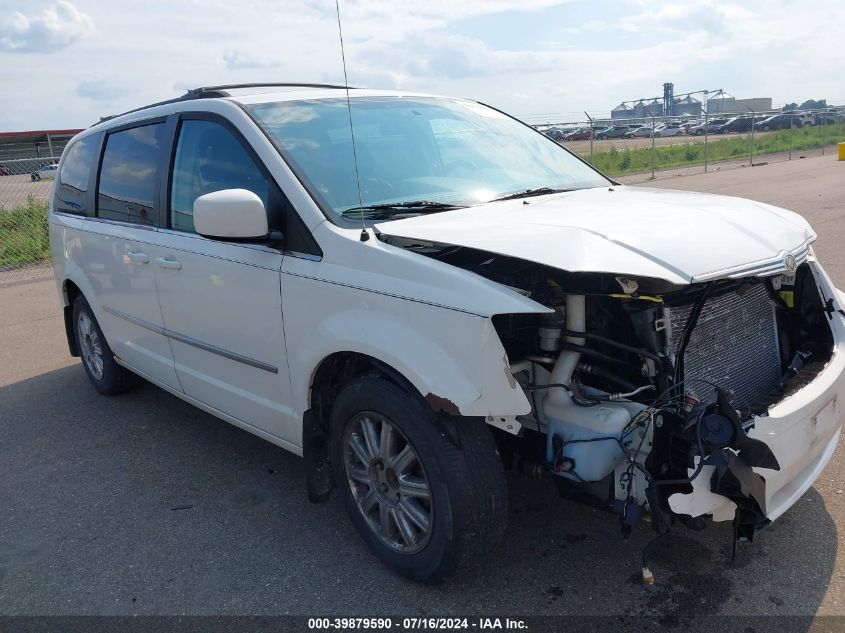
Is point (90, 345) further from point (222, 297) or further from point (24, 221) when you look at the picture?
point (24, 221)

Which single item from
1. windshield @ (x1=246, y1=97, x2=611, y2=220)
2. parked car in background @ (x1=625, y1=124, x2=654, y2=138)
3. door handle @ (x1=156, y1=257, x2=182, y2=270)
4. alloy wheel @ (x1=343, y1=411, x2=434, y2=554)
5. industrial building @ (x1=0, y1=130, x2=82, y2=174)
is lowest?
alloy wheel @ (x1=343, y1=411, x2=434, y2=554)

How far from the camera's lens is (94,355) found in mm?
5562

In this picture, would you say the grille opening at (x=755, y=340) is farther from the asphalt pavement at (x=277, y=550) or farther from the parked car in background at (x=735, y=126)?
the parked car in background at (x=735, y=126)

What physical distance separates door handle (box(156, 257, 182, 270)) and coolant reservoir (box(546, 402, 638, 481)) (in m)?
2.13

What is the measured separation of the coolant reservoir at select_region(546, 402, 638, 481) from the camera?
2.67m

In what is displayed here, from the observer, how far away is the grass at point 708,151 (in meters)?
27.0

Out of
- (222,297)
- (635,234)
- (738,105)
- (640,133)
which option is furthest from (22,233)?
(738,105)

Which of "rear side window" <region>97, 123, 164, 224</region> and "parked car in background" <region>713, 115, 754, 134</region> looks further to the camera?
"parked car in background" <region>713, 115, 754, 134</region>

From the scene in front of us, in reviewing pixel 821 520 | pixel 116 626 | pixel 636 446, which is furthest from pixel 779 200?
pixel 116 626

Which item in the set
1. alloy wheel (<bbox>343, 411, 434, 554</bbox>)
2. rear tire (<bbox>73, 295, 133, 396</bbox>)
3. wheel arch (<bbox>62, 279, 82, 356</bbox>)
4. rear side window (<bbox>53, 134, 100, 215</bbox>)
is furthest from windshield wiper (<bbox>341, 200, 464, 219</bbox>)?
wheel arch (<bbox>62, 279, 82, 356</bbox>)

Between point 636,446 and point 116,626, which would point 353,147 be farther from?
point 116,626

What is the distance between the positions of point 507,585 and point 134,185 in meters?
3.15

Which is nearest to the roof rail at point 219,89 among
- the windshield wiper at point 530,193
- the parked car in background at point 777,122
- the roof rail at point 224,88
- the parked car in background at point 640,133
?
the roof rail at point 224,88

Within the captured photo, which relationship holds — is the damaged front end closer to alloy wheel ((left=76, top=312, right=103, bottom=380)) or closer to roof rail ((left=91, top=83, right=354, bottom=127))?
roof rail ((left=91, top=83, right=354, bottom=127))
